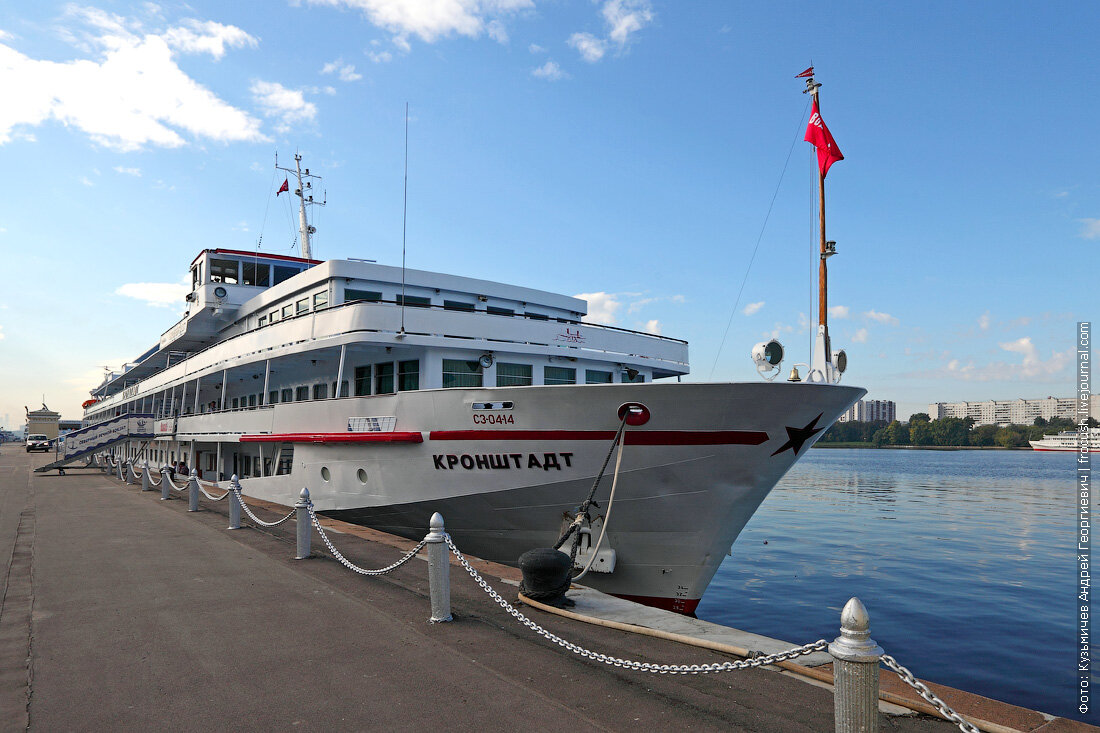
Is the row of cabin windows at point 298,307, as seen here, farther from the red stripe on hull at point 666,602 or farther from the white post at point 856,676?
the white post at point 856,676

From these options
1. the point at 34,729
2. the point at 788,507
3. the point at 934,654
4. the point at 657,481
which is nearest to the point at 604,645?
the point at 657,481

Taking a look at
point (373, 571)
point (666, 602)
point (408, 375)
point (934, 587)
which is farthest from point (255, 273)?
point (934, 587)

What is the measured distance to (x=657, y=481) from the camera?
9.27 m

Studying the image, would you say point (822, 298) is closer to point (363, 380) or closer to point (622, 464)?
point (622, 464)

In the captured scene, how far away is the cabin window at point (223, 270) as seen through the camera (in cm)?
2400

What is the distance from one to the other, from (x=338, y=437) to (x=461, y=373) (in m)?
2.66

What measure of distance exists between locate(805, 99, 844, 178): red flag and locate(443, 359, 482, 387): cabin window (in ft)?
24.0

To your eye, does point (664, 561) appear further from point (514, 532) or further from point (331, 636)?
point (331, 636)

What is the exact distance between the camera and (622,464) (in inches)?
365

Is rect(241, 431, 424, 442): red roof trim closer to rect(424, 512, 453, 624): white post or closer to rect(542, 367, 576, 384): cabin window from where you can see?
rect(542, 367, 576, 384): cabin window

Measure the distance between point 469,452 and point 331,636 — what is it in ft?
14.6

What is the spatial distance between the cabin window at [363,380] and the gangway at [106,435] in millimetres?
20642

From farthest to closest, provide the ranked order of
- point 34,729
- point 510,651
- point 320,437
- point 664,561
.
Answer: point 320,437 < point 664,561 < point 510,651 < point 34,729

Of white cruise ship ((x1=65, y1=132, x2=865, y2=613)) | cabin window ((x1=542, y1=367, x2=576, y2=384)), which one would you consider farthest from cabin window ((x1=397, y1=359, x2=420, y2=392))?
cabin window ((x1=542, y1=367, x2=576, y2=384))
